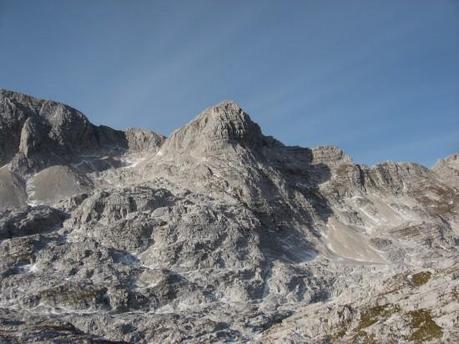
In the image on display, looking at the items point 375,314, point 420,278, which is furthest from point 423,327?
point 420,278

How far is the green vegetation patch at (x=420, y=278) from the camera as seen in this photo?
69.6 meters

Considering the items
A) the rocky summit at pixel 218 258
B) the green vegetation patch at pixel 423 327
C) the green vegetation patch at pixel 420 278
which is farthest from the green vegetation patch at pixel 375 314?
the green vegetation patch at pixel 420 278

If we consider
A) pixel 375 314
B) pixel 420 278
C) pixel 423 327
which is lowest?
pixel 423 327

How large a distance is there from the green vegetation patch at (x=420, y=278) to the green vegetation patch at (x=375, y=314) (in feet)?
17.6

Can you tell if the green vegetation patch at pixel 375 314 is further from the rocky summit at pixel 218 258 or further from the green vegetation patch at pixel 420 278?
the green vegetation patch at pixel 420 278

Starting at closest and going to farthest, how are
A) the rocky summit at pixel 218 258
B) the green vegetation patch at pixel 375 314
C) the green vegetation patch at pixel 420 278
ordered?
the green vegetation patch at pixel 375 314 < the green vegetation patch at pixel 420 278 < the rocky summit at pixel 218 258

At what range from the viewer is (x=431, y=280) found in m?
68.2

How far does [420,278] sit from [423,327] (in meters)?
13.7

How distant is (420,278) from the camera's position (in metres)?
71.2

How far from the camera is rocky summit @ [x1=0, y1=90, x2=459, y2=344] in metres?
69.9

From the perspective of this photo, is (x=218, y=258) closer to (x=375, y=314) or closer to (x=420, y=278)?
(x=420, y=278)

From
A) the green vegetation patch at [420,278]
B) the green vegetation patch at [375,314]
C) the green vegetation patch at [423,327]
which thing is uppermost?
the green vegetation patch at [420,278]

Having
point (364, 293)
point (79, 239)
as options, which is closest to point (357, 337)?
point (364, 293)

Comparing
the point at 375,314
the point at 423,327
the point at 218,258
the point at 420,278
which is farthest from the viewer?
the point at 218,258
